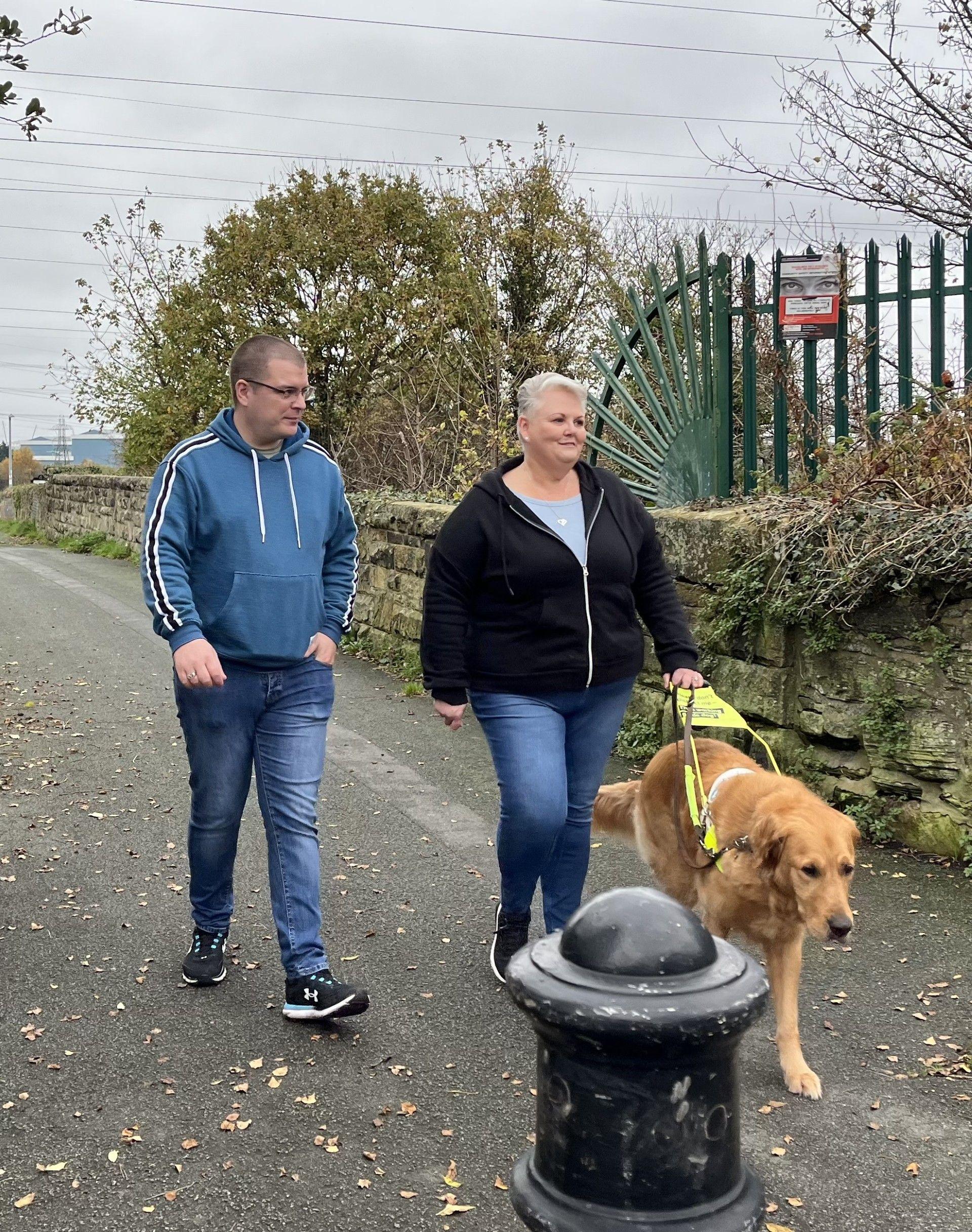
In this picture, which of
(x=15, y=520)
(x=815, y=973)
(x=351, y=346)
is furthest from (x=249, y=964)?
(x=15, y=520)

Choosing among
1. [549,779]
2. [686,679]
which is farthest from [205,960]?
[686,679]

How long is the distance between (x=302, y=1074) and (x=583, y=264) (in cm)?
1690

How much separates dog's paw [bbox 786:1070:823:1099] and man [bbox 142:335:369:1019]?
4.33 ft

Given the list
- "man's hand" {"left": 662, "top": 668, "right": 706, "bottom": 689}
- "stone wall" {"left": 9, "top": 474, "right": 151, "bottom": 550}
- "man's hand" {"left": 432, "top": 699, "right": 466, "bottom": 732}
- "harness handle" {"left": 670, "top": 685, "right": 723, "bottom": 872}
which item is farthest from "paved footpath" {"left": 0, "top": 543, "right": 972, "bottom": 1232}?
"stone wall" {"left": 9, "top": 474, "right": 151, "bottom": 550}

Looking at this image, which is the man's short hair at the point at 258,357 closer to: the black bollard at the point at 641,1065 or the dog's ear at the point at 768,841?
the dog's ear at the point at 768,841

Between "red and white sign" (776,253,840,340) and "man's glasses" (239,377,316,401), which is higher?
"red and white sign" (776,253,840,340)

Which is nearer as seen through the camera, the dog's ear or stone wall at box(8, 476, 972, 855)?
the dog's ear

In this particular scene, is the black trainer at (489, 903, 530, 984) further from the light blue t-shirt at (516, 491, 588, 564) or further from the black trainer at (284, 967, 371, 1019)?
the light blue t-shirt at (516, 491, 588, 564)

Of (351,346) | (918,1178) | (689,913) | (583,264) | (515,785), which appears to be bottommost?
(918,1178)

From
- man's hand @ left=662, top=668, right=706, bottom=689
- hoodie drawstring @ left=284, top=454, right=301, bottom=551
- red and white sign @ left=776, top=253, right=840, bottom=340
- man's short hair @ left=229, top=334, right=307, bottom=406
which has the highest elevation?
red and white sign @ left=776, top=253, right=840, bottom=340

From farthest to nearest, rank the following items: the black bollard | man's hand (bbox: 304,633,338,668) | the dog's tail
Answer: the dog's tail
man's hand (bbox: 304,633,338,668)
the black bollard

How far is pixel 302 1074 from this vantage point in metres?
3.61

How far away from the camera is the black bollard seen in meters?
1.70

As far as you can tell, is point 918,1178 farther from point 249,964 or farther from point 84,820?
point 84,820
